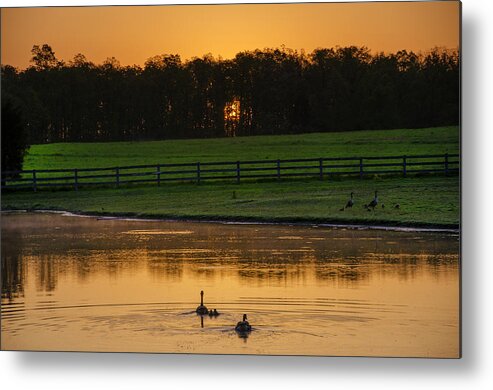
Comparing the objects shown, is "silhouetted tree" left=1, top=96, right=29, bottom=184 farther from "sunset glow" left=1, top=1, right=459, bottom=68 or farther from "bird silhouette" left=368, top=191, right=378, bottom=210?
"bird silhouette" left=368, top=191, right=378, bottom=210

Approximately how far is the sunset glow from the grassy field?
1.12 metres

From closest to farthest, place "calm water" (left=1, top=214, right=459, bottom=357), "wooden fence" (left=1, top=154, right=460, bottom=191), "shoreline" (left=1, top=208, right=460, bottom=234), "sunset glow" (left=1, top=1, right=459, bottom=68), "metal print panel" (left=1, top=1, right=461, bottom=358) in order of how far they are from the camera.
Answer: "calm water" (left=1, top=214, right=459, bottom=357), "metal print panel" (left=1, top=1, right=461, bottom=358), "sunset glow" (left=1, top=1, right=459, bottom=68), "wooden fence" (left=1, top=154, right=460, bottom=191), "shoreline" (left=1, top=208, right=460, bottom=234)

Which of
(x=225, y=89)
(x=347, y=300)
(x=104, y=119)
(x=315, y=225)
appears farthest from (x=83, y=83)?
(x=315, y=225)

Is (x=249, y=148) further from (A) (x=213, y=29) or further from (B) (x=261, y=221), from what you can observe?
(B) (x=261, y=221)

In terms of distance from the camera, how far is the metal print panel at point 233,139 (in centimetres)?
1364

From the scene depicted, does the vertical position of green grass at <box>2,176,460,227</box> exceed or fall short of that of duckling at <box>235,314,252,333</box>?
it exceeds it

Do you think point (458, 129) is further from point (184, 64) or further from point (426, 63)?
point (184, 64)

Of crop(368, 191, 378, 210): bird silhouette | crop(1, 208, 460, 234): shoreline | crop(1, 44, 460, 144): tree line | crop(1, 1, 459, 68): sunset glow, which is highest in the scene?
crop(1, 1, 459, 68): sunset glow

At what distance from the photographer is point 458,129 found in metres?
13.2

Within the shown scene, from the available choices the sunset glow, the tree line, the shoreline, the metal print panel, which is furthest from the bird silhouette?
the sunset glow

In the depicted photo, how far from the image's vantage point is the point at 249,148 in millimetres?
16406

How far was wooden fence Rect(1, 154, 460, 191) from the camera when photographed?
15.9 m

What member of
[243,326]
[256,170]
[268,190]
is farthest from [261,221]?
[243,326]

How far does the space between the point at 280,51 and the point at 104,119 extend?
7.07ft
